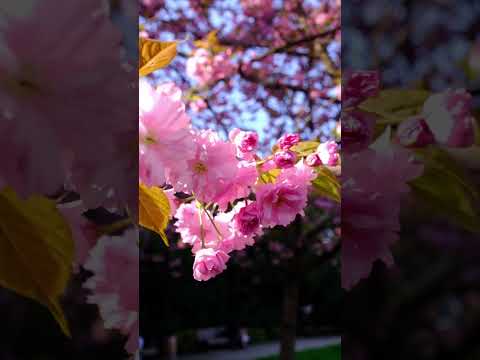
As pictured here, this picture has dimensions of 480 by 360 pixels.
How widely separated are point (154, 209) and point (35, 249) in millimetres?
158

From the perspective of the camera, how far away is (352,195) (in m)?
0.76

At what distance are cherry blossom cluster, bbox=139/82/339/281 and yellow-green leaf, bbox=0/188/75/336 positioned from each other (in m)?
0.13

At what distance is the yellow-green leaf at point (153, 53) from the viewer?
658 millimetres

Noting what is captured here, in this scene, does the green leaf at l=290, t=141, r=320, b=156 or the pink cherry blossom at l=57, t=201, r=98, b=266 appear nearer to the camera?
the pink cherry blossom at l=57, t=201, r=98, b=266

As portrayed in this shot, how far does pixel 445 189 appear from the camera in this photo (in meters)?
0.76

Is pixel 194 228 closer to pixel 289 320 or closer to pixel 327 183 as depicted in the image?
pixel 327 183

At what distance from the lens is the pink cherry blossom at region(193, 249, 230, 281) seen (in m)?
0.74

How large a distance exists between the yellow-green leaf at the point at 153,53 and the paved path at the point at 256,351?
3.96 metres

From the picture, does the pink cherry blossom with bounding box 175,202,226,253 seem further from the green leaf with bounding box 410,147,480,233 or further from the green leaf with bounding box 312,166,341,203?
the green leaf with bounding box 410,147,480,233

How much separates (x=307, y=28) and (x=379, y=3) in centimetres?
197

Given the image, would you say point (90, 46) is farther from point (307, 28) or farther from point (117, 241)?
point (307, 28)

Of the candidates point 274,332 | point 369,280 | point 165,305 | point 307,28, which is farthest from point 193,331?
point 369,280

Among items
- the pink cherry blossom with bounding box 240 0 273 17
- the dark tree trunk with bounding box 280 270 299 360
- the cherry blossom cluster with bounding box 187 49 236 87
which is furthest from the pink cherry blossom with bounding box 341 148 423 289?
the pink cherry blossom with bounding box 240 0 273 17

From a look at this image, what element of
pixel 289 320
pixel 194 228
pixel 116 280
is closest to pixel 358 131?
pixel 194 228
